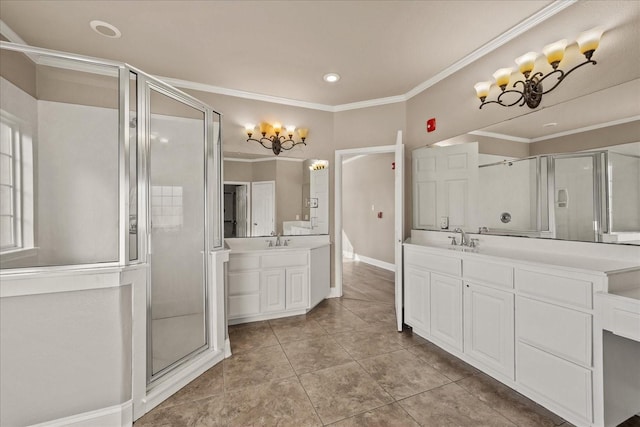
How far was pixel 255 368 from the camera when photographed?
7.18 ft

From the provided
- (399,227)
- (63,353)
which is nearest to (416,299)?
(399,227)

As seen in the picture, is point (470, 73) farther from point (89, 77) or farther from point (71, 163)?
point (71, 163)

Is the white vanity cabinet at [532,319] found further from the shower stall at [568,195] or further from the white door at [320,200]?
the white door at [320,200]

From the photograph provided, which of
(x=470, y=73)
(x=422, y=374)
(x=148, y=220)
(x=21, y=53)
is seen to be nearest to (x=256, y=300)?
(x=148, y=220)

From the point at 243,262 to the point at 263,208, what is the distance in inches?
30.7

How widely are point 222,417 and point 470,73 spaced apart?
351 cm

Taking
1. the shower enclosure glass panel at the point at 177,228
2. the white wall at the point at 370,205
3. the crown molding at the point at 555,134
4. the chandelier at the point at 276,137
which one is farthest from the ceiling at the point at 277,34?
the white wall at the point at 370,205

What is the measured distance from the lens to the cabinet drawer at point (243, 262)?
2982mm

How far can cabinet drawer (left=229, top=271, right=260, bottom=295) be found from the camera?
299 cm

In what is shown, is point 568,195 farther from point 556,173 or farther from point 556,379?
point 556,379

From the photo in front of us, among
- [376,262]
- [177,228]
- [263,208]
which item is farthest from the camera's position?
[376,262]

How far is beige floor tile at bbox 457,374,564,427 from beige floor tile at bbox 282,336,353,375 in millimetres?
932

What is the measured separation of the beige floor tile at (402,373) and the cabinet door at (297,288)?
3.80ft

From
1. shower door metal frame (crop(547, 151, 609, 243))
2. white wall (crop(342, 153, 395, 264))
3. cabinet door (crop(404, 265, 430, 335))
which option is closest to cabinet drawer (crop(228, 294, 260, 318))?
cabinet door (crop(404, 265, 430, 335))
